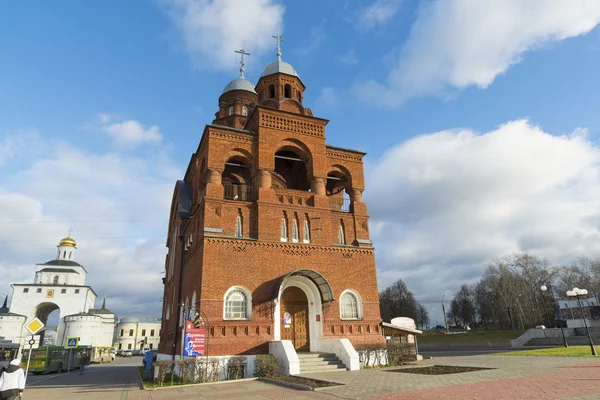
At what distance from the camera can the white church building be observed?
6016 cm

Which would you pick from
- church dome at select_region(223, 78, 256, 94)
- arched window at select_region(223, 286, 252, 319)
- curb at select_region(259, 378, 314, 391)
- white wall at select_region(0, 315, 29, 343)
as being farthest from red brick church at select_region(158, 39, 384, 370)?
white wall at select_region(0, 315, 29, 343)

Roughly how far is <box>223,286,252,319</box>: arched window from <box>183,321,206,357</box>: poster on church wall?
85.7 inches

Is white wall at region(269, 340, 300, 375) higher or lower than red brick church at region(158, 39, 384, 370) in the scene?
lower

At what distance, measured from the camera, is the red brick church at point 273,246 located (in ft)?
60.4

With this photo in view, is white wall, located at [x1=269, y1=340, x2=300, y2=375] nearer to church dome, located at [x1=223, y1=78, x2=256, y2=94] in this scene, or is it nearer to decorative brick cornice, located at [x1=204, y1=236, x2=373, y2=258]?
decorative brick cornice, located at [x1=204, y1=236, x2=373, y2=258]

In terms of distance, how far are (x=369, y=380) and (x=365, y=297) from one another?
7.98 meters

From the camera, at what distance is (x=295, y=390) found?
12117 mm

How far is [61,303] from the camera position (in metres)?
64.7

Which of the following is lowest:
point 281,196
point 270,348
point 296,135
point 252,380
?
point 252,380

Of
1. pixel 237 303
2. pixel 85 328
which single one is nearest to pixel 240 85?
pixel 237 303

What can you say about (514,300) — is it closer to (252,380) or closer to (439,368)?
(439,368)

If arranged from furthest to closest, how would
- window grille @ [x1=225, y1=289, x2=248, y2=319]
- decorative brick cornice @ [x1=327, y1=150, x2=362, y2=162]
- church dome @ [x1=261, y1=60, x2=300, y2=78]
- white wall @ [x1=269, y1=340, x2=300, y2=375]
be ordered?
church dome @ [x1=261, y1=60, x2=300, y2=78], decorative brick cornice @ [x1=327, y1=150, x2=362, y2=162], window grille @ [x1=225, y1=289, x2=248, y2=319], white wall @ [x1=269, y1=340, x2=300, y2=375]

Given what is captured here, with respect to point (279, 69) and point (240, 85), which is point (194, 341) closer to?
point (279, 69)

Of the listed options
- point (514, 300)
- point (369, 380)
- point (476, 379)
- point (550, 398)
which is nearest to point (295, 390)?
point (369, 380)
